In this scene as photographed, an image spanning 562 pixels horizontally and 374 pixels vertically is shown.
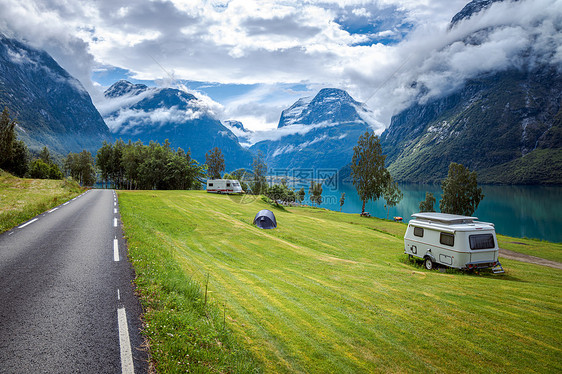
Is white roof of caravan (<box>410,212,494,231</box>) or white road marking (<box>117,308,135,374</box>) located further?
white roof of caravan (<box>410,212,494,231</box>)

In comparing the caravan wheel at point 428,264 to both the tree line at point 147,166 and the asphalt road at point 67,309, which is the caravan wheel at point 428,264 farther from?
the tree line at point 147,166

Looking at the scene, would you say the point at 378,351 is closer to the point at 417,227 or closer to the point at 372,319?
the point at 372,319

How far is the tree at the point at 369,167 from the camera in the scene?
65438mm

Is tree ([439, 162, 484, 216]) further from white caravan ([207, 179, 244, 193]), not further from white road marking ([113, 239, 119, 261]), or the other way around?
white road marking ([113, 239, 119, 261])

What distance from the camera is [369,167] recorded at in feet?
217

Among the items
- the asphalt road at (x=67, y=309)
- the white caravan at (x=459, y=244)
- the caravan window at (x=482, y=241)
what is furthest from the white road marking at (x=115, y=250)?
the caravan window at (x=482, y=241)

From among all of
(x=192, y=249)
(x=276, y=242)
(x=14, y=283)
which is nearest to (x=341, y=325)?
(x=14, y=283)

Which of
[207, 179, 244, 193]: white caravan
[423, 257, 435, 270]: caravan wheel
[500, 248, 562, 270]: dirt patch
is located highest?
[207, 179, 244, 193]: white caravan

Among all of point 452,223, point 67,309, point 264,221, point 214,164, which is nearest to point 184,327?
point 67,309

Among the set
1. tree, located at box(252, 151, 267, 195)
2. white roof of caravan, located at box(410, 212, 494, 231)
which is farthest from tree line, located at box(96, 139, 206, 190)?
white roof of caravan, located at box(410, 212, 494, 231)

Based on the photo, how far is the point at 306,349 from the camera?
695 cm

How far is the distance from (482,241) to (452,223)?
198 centimetres

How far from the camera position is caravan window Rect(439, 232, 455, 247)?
1792 cm

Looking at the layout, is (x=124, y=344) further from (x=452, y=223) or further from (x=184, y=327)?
(x=452, y=223)
